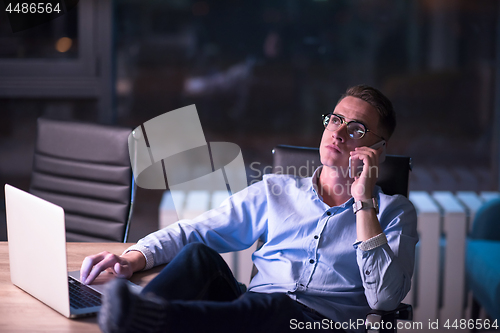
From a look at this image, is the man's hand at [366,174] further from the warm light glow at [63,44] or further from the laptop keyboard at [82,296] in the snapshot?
the warm light glow at [63,44]

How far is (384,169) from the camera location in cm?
174

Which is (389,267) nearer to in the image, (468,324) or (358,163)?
(358,163)

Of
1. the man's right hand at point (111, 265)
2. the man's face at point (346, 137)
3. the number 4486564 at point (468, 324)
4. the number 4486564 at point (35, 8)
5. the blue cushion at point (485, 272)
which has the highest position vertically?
the number 4486564 at point (35, 8)

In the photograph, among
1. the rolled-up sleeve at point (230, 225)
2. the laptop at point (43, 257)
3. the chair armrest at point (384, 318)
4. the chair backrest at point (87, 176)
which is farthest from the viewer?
the chair backrest at point (87, 176)

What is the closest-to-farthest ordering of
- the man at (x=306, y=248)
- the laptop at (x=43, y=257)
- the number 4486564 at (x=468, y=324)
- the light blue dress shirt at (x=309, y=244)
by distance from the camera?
the laptop at (x=43, y=257) → the man at (x=306, y=248) → the light blue dress shirt at (x=309, y=244) → the number 4486564 at (x=468, y=324)

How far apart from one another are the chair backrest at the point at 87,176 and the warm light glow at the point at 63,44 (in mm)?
967

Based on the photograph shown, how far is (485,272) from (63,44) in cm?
254

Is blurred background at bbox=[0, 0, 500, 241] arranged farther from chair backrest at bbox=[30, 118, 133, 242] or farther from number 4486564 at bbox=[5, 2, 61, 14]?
chair backrest at bbox=[30, 118, 133, 242]

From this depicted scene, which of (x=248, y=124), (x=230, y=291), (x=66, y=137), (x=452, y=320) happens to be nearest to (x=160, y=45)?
(x=248, y=124)

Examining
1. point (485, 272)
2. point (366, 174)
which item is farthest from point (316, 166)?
point (485, 272)

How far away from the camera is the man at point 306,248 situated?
121 cm

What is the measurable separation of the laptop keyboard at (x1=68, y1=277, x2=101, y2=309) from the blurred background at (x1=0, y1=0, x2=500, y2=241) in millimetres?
1746

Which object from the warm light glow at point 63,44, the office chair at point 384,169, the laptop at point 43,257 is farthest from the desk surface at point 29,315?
A: the warm light glow at point 63,44

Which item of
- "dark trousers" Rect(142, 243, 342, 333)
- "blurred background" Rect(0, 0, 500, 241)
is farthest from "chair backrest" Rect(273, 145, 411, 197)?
"blurred background" Rect(0, 0, 500, 241)
